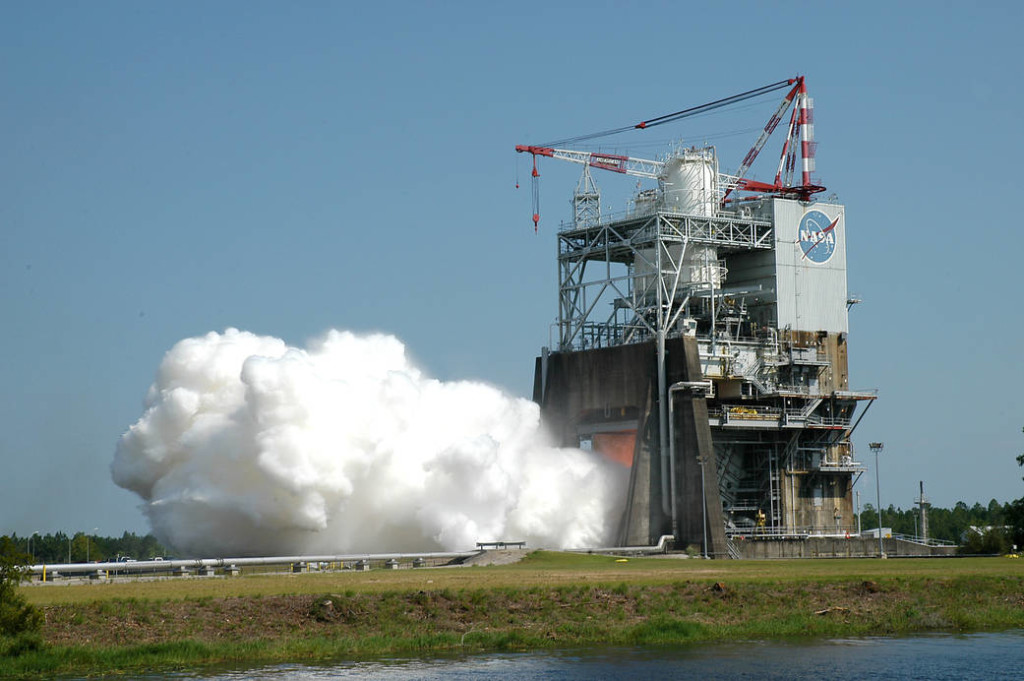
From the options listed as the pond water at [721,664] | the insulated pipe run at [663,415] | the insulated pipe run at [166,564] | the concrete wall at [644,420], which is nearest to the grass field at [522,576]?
the insulated pipe run at [166,564]

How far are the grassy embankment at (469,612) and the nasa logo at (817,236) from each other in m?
42.8

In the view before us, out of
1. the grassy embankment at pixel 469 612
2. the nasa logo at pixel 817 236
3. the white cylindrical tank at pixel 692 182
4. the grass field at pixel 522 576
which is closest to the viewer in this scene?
the grassy embankment at pixel 469 612

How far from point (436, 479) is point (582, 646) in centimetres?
3881

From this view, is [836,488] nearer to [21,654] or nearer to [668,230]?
[668,230]

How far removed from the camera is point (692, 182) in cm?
10250

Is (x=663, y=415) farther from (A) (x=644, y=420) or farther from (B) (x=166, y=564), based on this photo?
(B) (x=166, y=564)

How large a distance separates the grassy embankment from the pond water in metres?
2.49

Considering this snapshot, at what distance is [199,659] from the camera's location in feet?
151

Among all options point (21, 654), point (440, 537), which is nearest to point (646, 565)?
point (440, 537)

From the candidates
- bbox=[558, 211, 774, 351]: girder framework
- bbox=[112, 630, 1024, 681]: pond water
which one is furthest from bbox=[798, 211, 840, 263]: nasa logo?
bbox=[112, 630, 1024, 681]: pond water

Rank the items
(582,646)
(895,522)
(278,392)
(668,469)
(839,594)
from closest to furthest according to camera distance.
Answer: (582,646)
(839,594)
(278,392)
(668,469)
(895,522)

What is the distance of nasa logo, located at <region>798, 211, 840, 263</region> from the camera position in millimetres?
103688

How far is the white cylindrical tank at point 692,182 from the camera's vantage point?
10185 centimetres

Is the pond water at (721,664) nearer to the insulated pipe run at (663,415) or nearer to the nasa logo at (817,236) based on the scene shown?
the insulated pipe run at (663,415)
